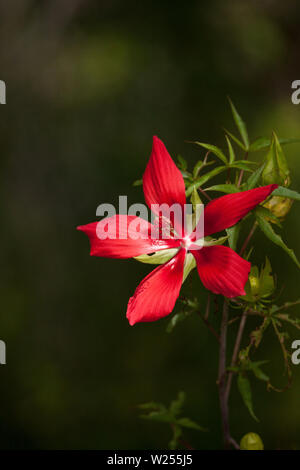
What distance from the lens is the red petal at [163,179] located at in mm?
343

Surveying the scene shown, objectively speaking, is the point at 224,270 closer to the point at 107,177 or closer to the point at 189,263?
the point at 189,263

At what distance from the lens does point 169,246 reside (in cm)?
36

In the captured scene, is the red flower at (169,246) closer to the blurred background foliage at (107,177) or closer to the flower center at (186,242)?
the flower center at (186,242)

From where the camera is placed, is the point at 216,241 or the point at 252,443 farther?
the point at 252,443

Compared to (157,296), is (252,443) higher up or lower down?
lower down

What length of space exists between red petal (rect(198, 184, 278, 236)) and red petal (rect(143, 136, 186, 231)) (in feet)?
0.09

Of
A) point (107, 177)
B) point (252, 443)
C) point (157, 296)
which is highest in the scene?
point (107, 177)

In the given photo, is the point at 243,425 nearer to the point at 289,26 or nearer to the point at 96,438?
the point at 96,438

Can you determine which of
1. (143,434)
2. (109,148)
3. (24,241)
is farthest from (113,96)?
(143,434)

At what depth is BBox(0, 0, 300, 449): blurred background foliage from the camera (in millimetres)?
647

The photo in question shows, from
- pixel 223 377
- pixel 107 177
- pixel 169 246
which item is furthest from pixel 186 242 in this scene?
pixel 107 177

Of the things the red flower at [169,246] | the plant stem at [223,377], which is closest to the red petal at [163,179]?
the red flower at [169,246]

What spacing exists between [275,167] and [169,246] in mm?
94
